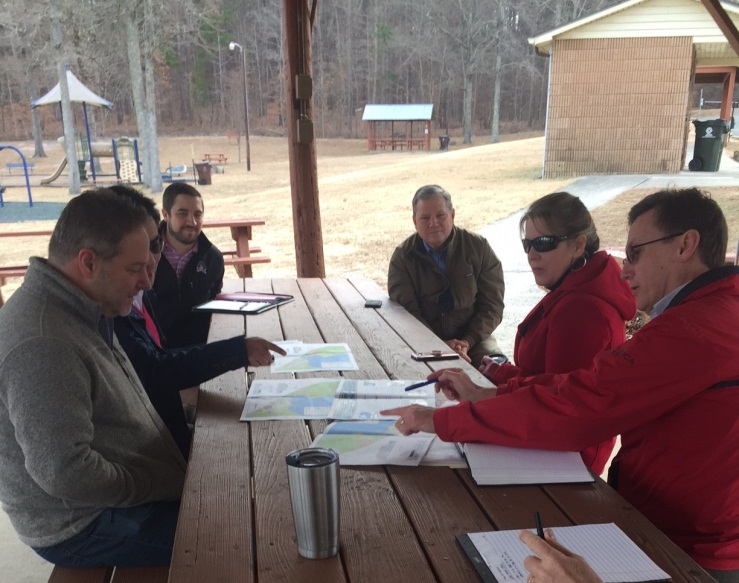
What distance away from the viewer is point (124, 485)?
53.7 inches

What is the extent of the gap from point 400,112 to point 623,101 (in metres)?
3.53

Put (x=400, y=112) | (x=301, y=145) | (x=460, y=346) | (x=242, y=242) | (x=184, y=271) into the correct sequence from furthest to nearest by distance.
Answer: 1. (x=400, y=112)
2. (x=242, y=242)
3. (x=301, y=145)
4. (x=184, y=271)
5. (x=460, y=346)

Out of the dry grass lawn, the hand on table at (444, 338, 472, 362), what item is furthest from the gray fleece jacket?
the dry grass lawn

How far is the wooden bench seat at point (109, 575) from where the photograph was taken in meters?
1.38

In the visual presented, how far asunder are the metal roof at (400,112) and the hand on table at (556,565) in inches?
397

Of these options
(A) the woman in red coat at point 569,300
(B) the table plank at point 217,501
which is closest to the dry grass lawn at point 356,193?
(A) the woman in red coat at point 569,300

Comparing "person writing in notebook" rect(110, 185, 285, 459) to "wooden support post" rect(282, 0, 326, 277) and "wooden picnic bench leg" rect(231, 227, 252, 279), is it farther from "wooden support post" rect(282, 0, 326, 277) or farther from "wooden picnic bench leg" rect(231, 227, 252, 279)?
"wooden picnic bench leg" rect(231, 227, 252, 279)

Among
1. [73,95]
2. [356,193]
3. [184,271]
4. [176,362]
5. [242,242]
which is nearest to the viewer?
[176,362]

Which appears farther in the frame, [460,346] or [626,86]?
[626,86]

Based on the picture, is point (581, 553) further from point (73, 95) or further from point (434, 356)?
point (73, 95)

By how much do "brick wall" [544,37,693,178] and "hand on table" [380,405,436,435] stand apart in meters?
9.03

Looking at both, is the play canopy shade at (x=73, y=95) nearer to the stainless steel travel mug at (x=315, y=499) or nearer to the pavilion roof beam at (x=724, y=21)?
the pavilion roof beam at (x=724, y=21)

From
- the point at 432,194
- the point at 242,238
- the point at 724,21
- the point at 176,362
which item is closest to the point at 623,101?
the point at 242,238

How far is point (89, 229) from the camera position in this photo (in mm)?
1368
